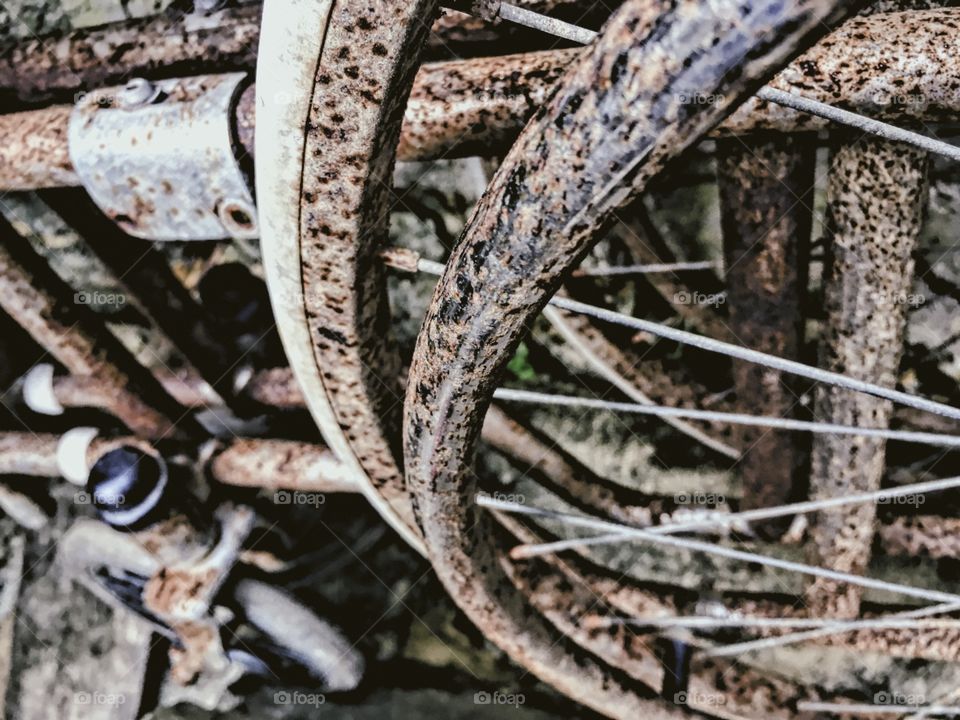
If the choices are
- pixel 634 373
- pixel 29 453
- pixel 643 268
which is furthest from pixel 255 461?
pixel 643 268

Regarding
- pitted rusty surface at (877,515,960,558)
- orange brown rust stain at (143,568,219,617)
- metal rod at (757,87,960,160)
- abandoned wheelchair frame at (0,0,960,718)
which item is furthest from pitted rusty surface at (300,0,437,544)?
pitted rusty surface at (877,515,960,558)

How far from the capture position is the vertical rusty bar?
40.3 inches

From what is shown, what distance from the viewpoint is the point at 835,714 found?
5.04 feet

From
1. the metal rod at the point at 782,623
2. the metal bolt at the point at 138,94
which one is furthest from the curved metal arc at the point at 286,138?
the metal rod at the point at 782,623

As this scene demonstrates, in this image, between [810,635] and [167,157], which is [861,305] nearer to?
[810,635]

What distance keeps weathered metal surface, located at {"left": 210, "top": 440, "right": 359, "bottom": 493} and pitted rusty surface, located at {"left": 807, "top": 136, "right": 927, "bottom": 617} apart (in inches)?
43.9

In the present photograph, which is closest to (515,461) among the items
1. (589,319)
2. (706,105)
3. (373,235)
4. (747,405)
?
(589,319)

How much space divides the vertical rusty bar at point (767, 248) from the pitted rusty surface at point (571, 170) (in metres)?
0.57

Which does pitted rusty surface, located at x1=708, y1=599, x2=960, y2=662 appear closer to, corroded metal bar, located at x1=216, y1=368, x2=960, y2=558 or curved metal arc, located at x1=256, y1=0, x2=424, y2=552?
corroded metal bar, located at x1=216, y1=368, x2=960, y2=558

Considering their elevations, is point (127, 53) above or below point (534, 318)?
above

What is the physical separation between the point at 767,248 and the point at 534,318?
678 millimetres

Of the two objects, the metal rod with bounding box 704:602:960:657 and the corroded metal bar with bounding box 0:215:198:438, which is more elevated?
the corroded metal bar with bounding box 0:215:198:438

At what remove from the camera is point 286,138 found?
2.16 feet

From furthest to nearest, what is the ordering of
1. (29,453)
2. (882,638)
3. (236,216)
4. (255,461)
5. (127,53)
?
1. (29,453)
2. (255,461)
3. (882,638)
4. (127,53)
5. (236,216)
